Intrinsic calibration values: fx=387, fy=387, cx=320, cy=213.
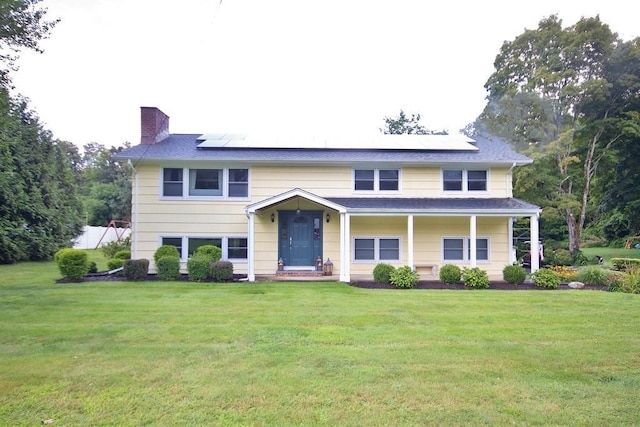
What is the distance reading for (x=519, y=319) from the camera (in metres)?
8.00

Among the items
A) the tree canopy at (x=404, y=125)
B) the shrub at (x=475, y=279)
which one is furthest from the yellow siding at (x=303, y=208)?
the tree canopy at (x=404, y=125)

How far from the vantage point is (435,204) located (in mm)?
14555

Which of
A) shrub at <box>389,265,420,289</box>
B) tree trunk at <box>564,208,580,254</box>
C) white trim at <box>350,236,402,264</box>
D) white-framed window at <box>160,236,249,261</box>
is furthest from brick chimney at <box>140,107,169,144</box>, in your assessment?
tree trunk at <box>564,208,580,254</box>

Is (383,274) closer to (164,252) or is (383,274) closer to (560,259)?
(164,252)

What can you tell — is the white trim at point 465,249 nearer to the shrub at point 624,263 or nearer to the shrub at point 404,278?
the shrub at point 404,278

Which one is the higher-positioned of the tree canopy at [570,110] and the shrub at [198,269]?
the tree canopy at [570,110]

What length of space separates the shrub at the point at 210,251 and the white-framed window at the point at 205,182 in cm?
203

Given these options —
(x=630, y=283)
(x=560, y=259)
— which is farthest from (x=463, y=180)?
(x=560, y=259)

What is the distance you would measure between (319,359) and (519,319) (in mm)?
4895

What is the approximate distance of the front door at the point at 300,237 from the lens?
49.5 ft

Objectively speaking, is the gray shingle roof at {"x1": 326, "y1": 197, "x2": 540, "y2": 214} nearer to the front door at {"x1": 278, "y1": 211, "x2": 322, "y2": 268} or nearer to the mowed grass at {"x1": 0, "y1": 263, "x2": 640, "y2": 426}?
the front door at {"x1": 278, "y1": 211, "x2": 322, "y2": 268}

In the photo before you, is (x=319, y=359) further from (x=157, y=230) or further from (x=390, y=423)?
(x=157, y=230)

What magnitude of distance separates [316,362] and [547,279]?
1055 cm

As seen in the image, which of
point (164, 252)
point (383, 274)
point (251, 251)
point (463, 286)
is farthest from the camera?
point (164, 252)
